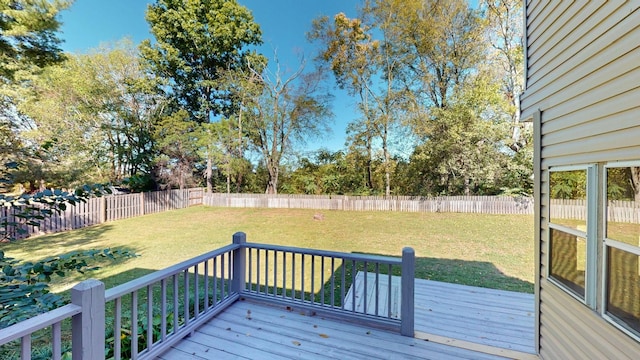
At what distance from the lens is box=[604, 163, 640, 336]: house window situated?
4.91ft

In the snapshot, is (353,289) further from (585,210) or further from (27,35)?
(27,35)

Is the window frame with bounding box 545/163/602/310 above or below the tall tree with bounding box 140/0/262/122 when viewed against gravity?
below

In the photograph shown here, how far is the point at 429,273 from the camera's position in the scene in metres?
5.16

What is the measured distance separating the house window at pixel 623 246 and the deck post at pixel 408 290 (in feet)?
4.13

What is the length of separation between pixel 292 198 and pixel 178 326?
444 inches

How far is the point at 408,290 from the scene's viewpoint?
249 cm

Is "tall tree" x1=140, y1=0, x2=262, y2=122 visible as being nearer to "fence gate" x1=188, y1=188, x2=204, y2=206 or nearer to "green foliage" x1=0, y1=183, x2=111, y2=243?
"fence gate" x1=188, y1=188, x2=204, y2=206

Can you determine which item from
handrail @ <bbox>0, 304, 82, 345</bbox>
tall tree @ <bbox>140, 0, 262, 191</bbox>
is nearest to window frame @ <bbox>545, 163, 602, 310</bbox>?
handrail @ <bbox>0, 304, 82, 345</bbox>

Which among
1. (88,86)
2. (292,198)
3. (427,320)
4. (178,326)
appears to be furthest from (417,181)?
(88,86)

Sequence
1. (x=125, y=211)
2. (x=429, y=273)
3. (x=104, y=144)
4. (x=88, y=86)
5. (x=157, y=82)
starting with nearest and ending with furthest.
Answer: (x=429, y=273) < (x=125, y=211) < (x=88, y=86) < (x=104, y=144) < (x=157, y=82)

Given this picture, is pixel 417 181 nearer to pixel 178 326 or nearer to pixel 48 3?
pixel 178 326

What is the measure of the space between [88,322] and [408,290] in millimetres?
2421

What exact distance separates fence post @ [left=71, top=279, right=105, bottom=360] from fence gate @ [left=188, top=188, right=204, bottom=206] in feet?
46.6

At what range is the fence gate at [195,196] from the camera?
1460cm
